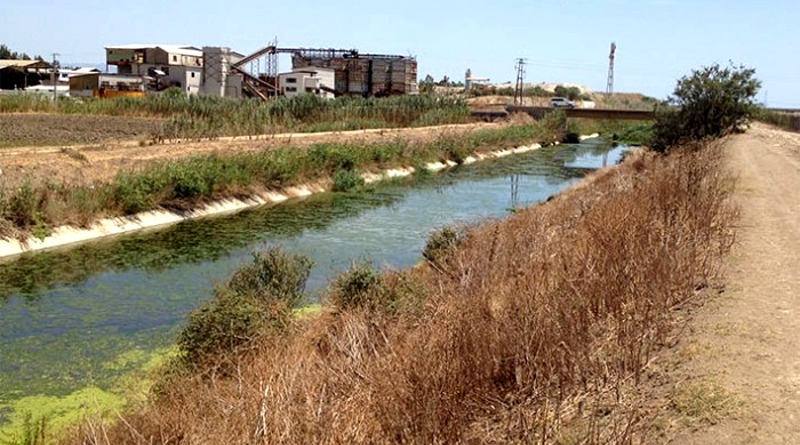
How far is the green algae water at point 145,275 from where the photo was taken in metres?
11.5

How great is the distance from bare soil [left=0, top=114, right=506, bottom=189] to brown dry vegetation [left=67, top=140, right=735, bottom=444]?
16410 mm

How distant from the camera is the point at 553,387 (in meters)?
7.13

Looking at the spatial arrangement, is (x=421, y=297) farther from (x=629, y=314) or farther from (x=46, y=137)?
(x=46, y=137)

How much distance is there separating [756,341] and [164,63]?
280 feet

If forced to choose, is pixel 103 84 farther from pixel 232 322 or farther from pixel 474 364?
pixel 474 364

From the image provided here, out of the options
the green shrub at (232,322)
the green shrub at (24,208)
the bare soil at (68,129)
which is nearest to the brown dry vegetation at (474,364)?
the green shrub at (232,322)

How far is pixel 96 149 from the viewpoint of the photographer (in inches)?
1251

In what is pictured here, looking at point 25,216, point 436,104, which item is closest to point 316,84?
point 436,104

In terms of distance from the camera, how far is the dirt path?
20.2ft

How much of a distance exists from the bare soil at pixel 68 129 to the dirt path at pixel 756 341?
97.1 ft

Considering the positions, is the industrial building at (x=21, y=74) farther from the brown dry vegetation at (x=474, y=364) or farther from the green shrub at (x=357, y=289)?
the brown dry vegetation at (x=474, y=364)

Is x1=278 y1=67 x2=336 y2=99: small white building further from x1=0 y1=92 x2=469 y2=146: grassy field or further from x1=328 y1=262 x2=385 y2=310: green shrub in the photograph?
x1=328 y1=262 x2=385 y2=310: green shrub

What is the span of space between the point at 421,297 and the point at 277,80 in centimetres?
7748

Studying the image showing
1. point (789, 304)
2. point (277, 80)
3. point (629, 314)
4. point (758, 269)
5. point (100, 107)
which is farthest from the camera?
point (277, 80)
